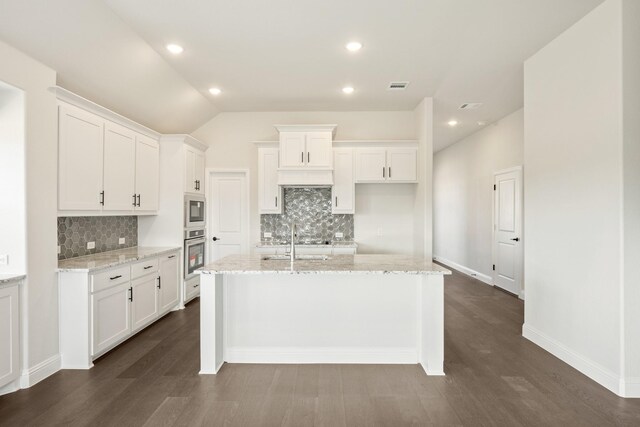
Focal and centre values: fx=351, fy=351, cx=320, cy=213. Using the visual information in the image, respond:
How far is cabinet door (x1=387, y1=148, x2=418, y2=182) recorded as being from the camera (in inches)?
208

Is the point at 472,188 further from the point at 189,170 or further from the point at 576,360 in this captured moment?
the point at 189,170

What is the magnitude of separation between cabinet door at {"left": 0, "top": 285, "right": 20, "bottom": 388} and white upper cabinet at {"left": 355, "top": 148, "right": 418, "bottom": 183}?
13.8 feet

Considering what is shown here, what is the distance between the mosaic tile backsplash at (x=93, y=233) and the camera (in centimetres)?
354

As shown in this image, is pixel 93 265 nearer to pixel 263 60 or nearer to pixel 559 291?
pixel 263 60

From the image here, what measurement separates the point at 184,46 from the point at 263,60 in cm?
79

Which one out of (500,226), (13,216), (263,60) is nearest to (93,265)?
(13,216)

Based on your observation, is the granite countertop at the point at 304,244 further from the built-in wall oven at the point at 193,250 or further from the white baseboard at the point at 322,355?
the white baseboard at the point at 322,355

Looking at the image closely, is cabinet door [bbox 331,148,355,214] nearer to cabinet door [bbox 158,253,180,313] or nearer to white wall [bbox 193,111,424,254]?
white wall [bbox 193,111,424,254]

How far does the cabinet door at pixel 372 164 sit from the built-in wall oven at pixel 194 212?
244 cm

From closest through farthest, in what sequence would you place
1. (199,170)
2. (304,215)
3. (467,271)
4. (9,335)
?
(9,335) < (199,170) < (304,215) < (467,271)

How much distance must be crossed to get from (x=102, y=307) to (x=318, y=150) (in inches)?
128

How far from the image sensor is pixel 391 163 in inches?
208

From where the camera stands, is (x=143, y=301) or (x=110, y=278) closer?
(x=110, y=278)

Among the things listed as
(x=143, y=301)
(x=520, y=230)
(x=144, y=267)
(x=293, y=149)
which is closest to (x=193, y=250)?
(x=144, y=267)
